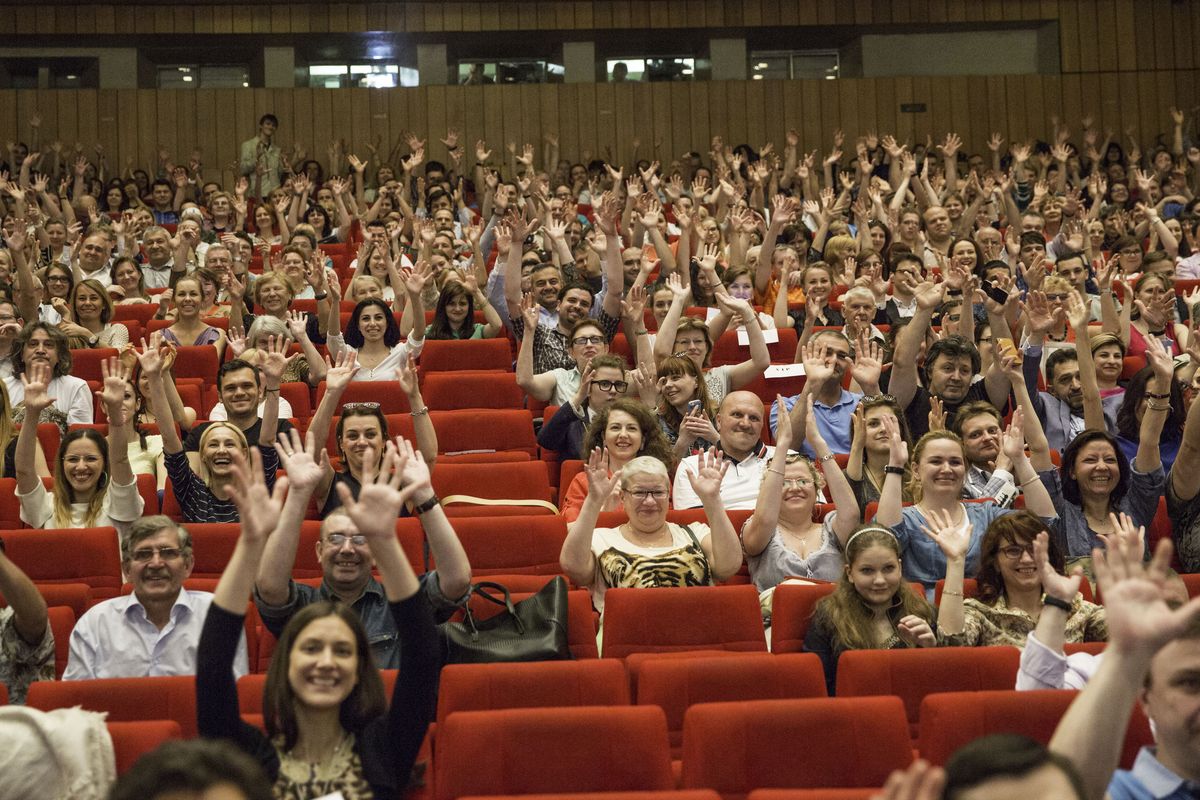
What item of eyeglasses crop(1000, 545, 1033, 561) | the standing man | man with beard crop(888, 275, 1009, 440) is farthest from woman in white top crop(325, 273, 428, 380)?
the standing man

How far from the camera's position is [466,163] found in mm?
8500

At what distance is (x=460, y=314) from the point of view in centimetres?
437

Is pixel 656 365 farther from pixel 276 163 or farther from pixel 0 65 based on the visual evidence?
pixel 0 65

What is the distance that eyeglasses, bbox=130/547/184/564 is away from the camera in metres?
2.29

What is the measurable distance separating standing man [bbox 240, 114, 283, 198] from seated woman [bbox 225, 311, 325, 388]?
12.6ft

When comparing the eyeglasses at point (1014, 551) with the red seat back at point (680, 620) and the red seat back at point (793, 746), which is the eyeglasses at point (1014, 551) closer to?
the red seat back at point (680, 620)

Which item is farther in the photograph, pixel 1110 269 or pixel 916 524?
pixel 1110 269

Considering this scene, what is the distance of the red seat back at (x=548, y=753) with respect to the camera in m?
1.78

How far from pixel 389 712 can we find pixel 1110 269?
3040mm

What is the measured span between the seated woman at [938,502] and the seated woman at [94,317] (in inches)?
107

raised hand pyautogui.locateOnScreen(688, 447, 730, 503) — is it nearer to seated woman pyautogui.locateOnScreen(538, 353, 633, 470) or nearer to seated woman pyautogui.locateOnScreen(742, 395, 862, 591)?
seated woman pyautogui.locateOnScreen(742, 395, 862, 591)

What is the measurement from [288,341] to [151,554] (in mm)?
2138

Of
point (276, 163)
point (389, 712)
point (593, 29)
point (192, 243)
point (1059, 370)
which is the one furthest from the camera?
point (593, 29)

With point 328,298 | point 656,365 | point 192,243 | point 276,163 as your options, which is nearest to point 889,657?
point 656,365
